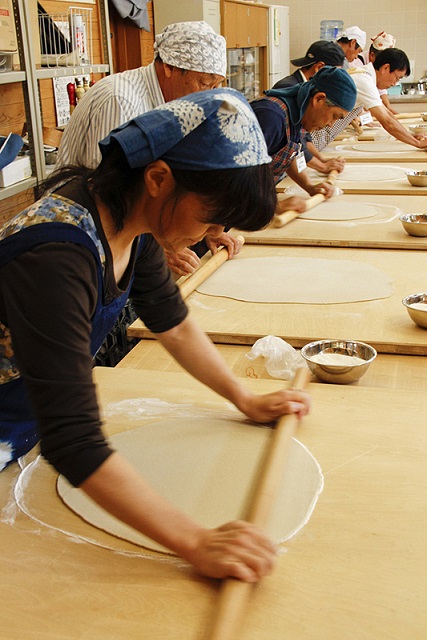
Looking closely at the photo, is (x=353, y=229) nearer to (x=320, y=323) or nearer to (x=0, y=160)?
(x=320, y=323)

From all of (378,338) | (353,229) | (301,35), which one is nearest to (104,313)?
(378,338)

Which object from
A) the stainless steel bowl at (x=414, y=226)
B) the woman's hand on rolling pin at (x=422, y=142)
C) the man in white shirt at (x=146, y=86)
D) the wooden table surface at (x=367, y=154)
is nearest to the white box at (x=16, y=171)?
the man in white shirt at (x=146, y=86)

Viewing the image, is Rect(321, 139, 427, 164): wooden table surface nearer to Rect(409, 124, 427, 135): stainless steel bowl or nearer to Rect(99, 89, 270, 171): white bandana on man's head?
Rect(409, 124, 427, 135): stainless steel bowl

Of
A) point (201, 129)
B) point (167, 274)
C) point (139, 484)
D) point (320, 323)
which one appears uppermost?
point (201, 129)

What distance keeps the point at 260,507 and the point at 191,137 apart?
20.9 inches

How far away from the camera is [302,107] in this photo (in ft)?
9.18

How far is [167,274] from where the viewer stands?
1.30 m

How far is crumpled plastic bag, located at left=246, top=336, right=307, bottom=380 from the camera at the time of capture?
5.26 ft

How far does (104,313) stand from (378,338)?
86 centimetres

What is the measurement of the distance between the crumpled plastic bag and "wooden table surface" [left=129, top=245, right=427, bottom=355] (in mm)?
78

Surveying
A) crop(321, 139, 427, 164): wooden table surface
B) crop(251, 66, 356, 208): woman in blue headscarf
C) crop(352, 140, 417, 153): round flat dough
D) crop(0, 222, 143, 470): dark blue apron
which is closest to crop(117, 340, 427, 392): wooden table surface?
crop(0, 222, 143, 470): dark blue apron

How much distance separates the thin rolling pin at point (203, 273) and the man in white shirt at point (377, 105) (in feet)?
8.16

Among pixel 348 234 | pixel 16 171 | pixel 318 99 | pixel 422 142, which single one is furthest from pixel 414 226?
pixel 422 142

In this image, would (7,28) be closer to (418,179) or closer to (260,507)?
(418,179)
